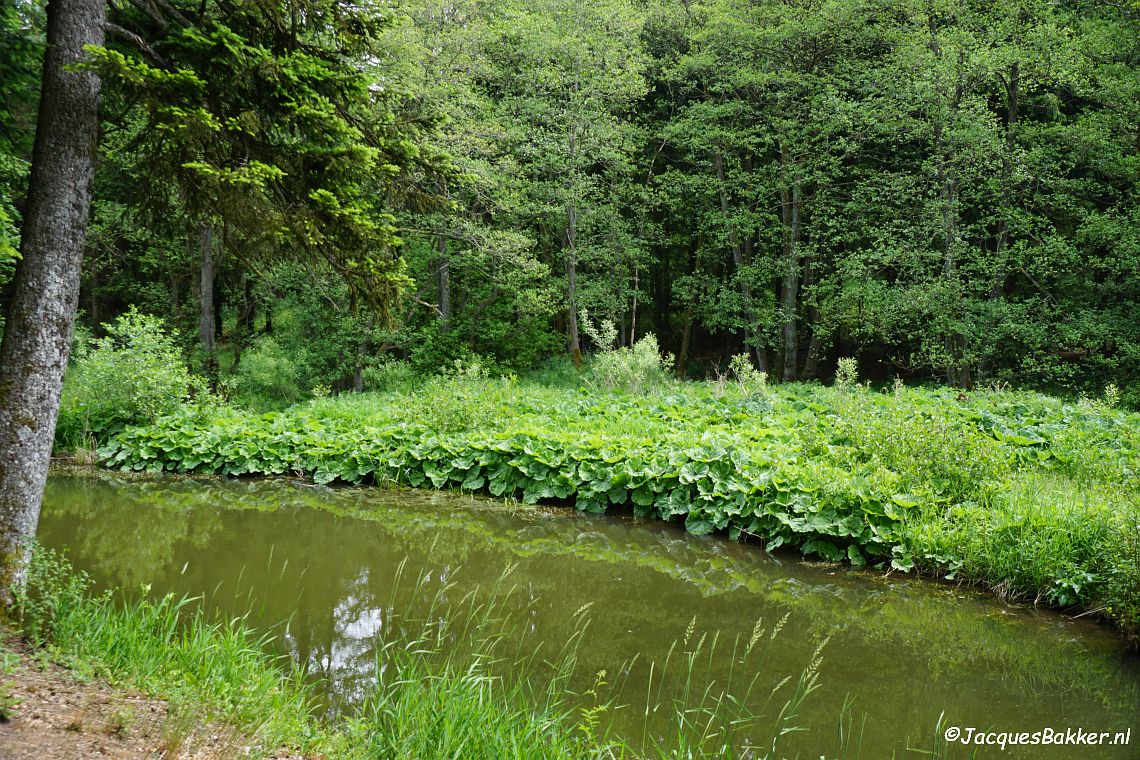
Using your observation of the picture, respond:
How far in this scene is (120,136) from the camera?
261 inches

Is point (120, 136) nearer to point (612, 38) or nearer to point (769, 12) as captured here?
point (612, 38)

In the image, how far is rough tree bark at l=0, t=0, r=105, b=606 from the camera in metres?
4.30

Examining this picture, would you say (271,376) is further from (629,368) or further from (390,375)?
(629,368)

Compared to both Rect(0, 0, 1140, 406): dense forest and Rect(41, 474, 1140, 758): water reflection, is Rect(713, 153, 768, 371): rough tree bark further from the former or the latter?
Rect(41, 474, 1140, 758): water reflection

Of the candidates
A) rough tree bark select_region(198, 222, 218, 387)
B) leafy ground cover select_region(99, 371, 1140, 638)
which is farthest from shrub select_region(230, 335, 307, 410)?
leafy ground cover select_region(99, 371, 1140, 638)

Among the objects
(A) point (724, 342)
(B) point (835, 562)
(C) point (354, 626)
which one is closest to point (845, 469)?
(B) point (835, 562)

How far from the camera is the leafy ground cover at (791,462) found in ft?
19.6

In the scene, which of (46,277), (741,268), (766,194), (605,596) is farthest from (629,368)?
(46,277)

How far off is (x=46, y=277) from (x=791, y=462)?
271 inches

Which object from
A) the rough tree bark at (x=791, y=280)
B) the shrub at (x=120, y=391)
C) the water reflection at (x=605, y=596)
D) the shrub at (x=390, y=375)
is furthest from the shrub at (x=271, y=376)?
the rough tree bark at (x=791, y=280)

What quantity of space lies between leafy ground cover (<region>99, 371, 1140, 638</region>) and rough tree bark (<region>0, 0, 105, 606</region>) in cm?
556

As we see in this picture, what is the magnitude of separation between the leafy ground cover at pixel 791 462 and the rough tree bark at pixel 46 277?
5.56m

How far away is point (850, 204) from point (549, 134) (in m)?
8.07

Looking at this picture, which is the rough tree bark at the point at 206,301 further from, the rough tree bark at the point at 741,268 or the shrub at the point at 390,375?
the rough tree bark at the point at 741,268
